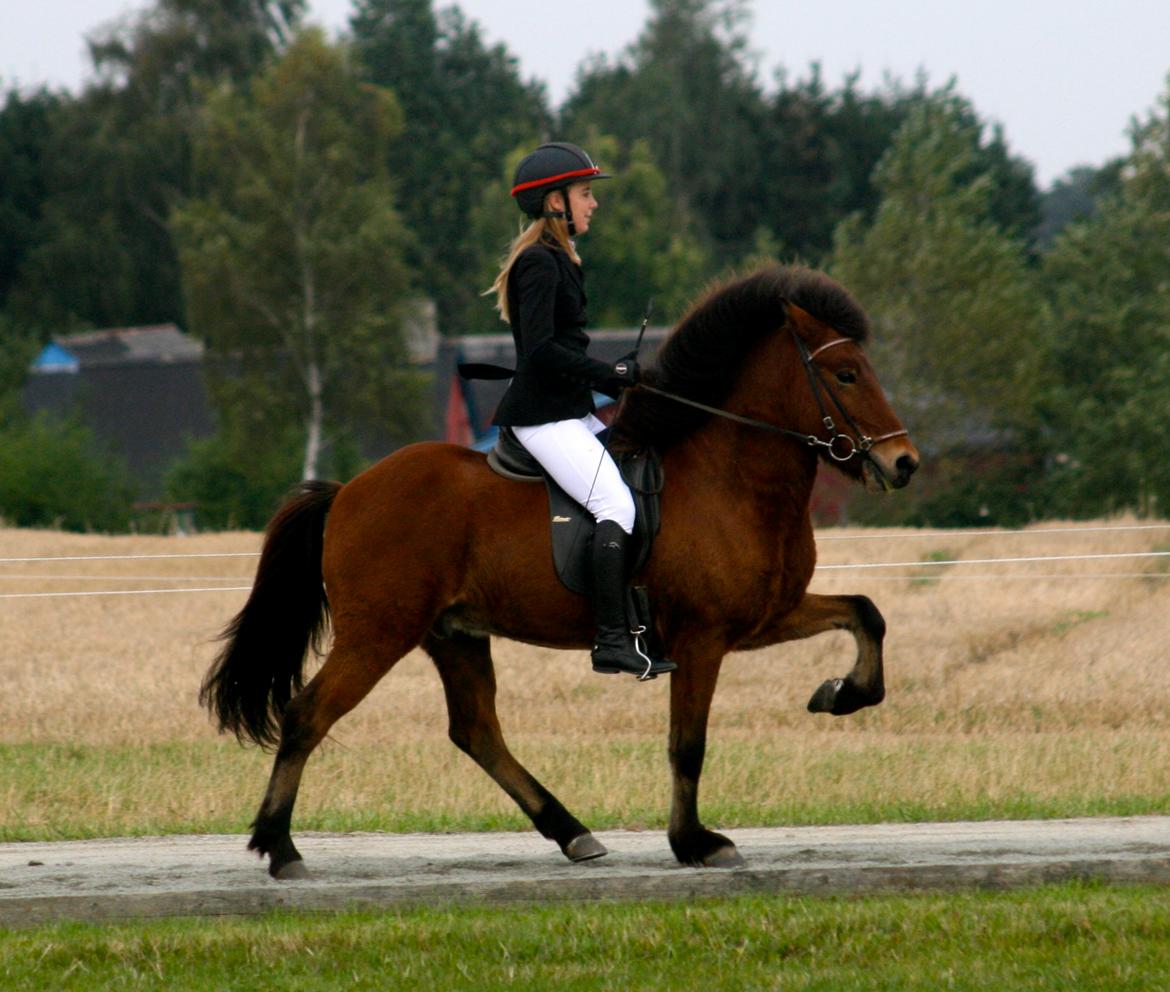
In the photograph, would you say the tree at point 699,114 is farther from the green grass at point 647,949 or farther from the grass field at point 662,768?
the green grass at point 647,949

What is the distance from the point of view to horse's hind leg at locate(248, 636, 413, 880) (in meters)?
7.52

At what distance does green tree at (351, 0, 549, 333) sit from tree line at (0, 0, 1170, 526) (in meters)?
0.18

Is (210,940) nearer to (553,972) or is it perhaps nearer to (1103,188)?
(553,972)

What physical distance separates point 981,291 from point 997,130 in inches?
1143

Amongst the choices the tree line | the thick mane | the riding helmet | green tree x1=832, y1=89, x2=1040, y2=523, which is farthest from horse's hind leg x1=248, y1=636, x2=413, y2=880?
green tree x1=832, y1=89, x2=1040, y2=523

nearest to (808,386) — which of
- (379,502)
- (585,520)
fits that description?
(585,520)

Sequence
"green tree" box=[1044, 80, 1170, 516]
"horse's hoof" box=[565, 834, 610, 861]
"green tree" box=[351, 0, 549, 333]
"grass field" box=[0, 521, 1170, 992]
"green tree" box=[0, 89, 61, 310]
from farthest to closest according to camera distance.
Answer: "green tree" box=[351, 0, 549, 333] < "green tree" box=[0, 89, 61, 310] < "green tree" box=[1044, 80, 1170, 516] < "horse's hoof" box=[565, 834, 610, 861] < "grass field" box=[0, 521, 1170, 992]

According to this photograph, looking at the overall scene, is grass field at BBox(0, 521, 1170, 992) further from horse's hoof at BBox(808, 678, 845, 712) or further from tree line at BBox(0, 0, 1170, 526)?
tree line at BBox(0, 0, 1170, 526)

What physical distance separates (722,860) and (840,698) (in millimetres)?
819

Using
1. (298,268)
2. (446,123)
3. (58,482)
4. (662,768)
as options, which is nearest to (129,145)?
(446,123)

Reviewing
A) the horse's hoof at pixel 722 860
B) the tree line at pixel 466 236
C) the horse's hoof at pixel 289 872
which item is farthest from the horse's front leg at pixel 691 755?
the tree line at pixel 466 236

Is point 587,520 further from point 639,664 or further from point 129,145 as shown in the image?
point 129,145

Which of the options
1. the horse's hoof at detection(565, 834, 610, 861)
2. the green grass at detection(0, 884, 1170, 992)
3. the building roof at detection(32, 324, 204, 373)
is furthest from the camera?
the building roof at detection(32, 324, 204, 373)

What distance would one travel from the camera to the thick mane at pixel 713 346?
7637 millimetres
